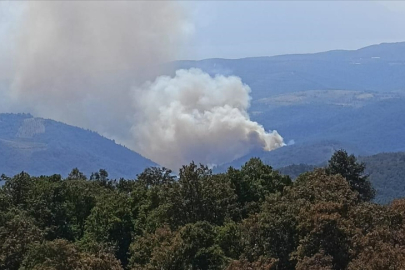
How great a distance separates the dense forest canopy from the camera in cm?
4966

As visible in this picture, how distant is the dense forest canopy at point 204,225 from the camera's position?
163 feet

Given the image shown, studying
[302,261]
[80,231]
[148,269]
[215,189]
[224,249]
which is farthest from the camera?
[80,231]

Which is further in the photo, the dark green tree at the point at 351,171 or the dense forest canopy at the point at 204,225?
the dark green tree at the point at 351,171

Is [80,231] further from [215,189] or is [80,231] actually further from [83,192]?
[215,189]

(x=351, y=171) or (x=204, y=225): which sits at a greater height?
(x=351, y=171)

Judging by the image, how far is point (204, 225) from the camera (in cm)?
5816

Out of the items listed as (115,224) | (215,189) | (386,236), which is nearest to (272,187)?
(215,189)

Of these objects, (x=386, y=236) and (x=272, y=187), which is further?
(x=272, y=187)

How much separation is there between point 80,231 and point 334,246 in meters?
28.4

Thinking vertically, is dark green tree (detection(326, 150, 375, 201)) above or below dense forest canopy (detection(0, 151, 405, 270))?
above

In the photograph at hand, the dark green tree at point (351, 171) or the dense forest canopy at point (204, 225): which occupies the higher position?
the dark green tree at point (351, 171)

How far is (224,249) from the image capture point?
57938mm

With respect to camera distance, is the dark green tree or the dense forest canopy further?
the dark green tree

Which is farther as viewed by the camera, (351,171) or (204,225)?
(351,171)
